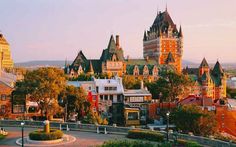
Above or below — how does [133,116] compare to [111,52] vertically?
below

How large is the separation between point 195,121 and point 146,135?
16.1 m

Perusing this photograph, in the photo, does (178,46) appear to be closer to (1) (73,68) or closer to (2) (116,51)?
(2) (116,51)

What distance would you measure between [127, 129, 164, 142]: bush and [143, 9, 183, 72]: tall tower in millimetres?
112054

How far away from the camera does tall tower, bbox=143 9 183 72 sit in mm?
146500

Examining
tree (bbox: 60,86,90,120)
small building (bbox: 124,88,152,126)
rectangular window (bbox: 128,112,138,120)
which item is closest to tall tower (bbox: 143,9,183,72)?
small building (bbox: 124,88,152,126)

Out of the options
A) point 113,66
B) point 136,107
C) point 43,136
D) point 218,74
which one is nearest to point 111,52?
point 113,66

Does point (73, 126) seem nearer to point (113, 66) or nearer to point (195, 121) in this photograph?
point (195, 121)

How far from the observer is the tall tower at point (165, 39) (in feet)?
481

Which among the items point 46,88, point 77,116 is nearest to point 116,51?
point 77,116

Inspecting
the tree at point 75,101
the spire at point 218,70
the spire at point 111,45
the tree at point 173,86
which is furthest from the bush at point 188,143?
the spire at point 218,70

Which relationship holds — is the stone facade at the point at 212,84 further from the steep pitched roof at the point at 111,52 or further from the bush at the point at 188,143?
the bush at the point at 188,143

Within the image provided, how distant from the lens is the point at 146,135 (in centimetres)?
3125

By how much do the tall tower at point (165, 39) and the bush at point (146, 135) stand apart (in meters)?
112

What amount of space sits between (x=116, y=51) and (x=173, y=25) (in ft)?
126
